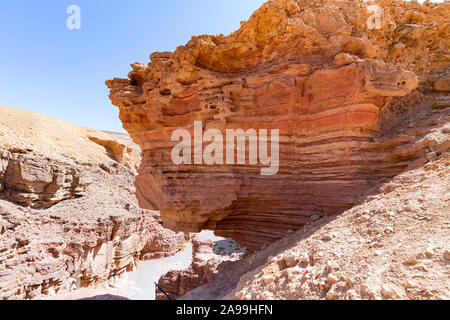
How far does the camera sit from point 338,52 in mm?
6785

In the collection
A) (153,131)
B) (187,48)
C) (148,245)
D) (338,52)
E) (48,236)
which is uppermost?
(187,48)

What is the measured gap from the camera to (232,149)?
7875mm

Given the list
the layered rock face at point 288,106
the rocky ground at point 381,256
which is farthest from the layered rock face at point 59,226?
the rocky ground at point 381,256

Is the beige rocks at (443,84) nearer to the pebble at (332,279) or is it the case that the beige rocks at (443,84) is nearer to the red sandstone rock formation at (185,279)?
the pebble at (332,279)

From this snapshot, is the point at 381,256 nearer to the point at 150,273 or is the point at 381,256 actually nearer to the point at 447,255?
the point at 447,255

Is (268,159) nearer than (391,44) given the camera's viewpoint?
Yes

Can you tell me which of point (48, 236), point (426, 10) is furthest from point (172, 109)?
point (48, 236)

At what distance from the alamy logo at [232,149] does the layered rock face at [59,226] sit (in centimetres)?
1250

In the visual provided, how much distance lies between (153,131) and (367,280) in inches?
349

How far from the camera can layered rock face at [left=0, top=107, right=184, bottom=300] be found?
12.9 metres

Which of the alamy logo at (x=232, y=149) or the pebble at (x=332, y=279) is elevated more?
the alamy logo at (x=232, y=149)

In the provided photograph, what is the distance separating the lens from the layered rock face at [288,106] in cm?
630
